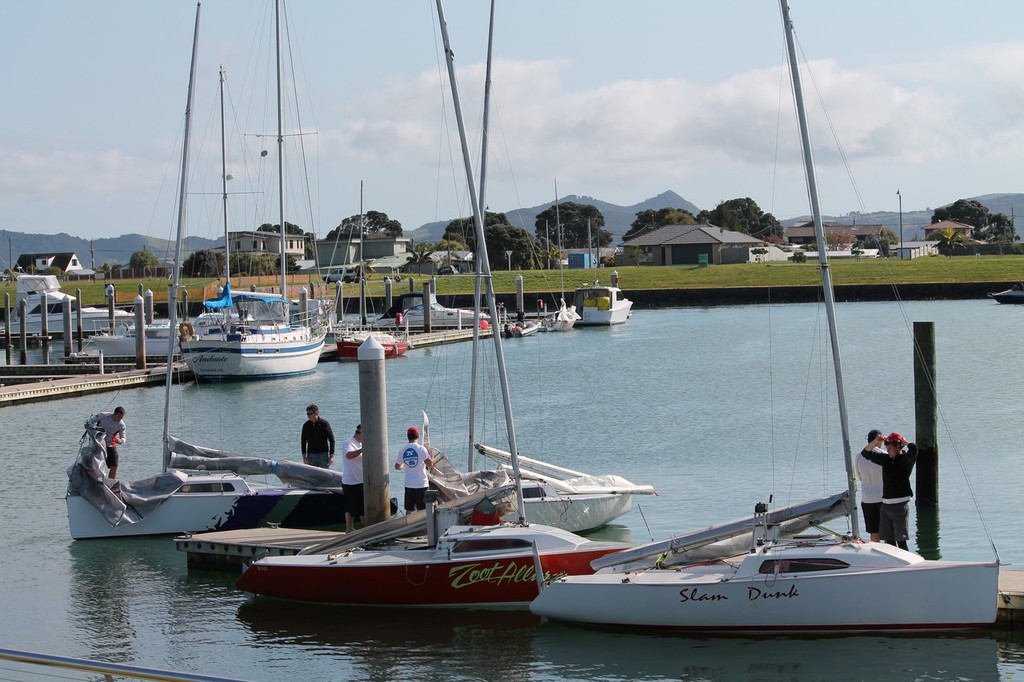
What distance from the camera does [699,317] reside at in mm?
92625

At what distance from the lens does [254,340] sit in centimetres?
5288

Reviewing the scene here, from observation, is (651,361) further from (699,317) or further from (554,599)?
(554,599)

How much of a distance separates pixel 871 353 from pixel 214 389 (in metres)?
29.9

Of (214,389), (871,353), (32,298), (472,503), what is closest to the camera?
(472,503)

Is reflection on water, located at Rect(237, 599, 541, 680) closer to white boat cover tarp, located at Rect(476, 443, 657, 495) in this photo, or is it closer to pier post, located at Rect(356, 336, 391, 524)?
pier post, located at Rect(356, 336, 391, 524)

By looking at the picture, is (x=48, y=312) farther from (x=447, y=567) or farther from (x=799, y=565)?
(x=799, y=565)

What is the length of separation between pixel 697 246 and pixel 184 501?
121m

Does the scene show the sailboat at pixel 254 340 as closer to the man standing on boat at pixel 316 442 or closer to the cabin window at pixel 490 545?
the man standing on boat at pixel 316 442

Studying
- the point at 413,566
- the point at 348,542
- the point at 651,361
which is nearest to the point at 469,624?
the point at 413,566

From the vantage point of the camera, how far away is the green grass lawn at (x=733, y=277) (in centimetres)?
10838

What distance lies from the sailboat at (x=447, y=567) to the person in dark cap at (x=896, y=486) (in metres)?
3.65

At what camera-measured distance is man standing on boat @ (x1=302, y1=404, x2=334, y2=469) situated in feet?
74.4

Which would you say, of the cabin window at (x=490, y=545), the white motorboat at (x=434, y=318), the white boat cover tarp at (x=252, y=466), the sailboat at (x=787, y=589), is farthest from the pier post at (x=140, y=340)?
the sailboat at (x=787, y=589)

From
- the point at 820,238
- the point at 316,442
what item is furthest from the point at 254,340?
the point at 820,238
